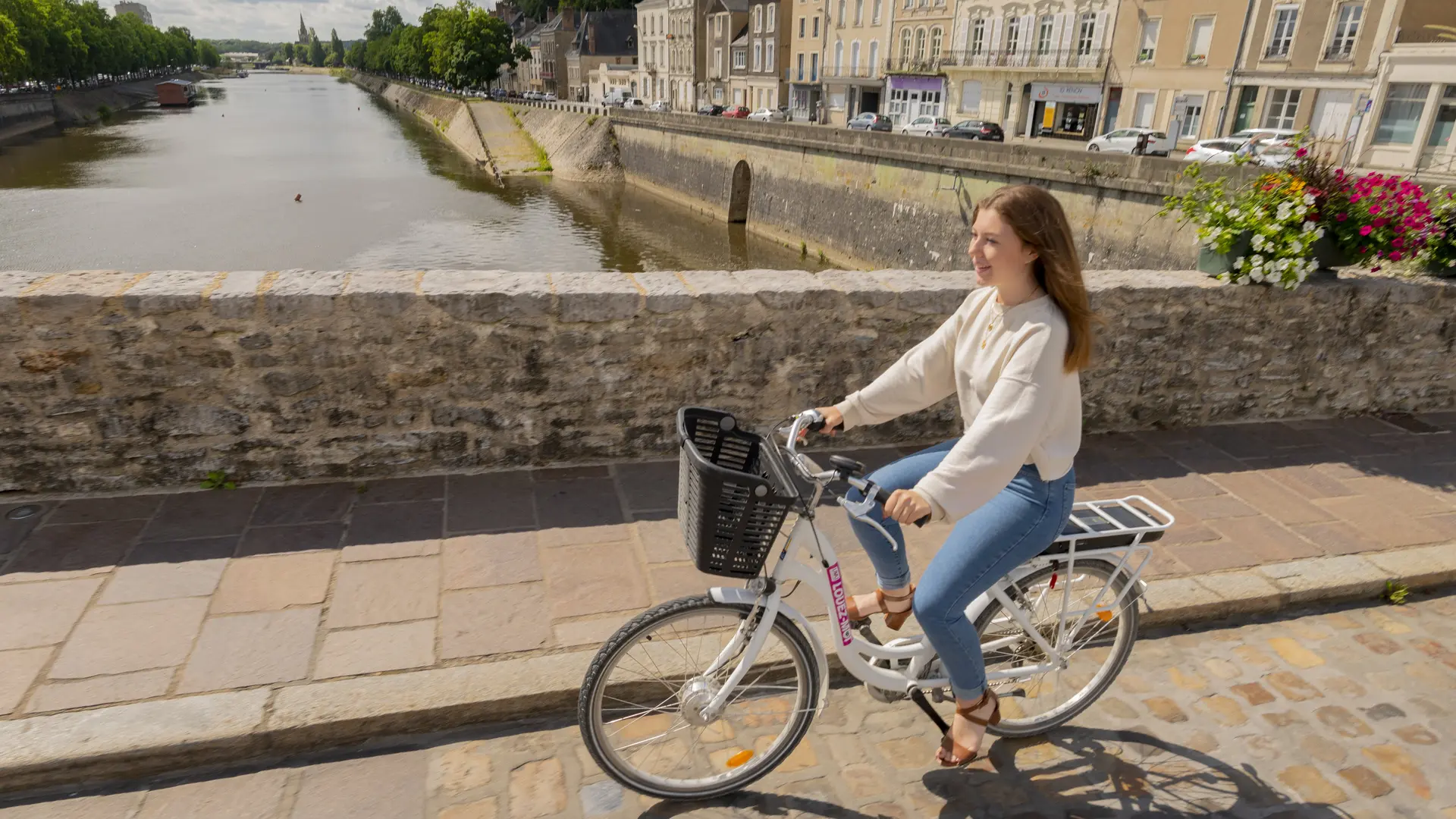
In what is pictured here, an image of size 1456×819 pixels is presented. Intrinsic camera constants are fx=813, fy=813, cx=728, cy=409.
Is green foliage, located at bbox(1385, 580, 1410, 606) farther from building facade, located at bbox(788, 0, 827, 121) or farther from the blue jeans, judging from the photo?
building facade, located at bbox(788, 0, 827, 121)

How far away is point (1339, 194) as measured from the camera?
16.5 ft

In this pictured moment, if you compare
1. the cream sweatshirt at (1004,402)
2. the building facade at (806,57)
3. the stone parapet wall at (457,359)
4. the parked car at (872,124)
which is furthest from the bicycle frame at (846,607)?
the building facade at (806,57)

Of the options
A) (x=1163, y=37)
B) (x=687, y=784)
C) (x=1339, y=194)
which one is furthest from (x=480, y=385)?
(x=1163, y=37)

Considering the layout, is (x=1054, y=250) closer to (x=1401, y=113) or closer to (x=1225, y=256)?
(x=1225, y=256)

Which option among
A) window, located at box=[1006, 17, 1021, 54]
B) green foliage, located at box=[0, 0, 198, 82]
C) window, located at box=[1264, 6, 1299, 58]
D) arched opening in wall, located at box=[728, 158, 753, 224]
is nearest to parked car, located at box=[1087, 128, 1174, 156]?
window, located at box=[1264, 6, 1299, 58]

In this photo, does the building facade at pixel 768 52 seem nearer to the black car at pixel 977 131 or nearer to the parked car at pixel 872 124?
the parked car at pixel 872 124

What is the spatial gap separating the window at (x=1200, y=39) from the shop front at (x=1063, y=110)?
429cm

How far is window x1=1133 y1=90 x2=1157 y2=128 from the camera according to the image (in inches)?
1277

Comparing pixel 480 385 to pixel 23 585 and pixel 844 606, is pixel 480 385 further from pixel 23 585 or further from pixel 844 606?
pixel 844 606

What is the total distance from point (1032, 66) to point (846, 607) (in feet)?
133

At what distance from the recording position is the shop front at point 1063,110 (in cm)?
3538

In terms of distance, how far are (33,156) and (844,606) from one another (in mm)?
60433

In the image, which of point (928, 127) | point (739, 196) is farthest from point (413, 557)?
point (928, 127)

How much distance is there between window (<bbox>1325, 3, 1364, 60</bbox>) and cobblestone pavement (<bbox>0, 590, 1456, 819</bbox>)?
31.9 meters
